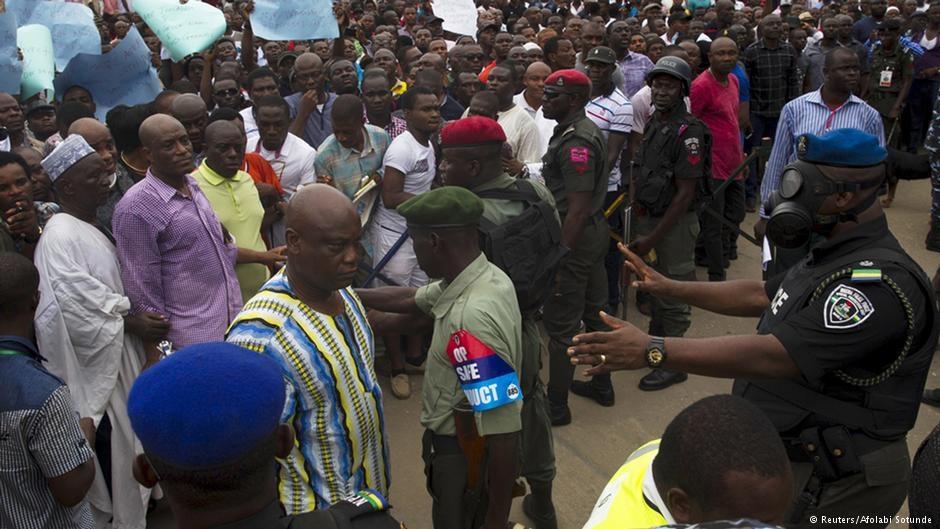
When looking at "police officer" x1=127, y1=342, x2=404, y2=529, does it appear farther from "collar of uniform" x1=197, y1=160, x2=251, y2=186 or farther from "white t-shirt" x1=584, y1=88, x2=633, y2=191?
"white t-shirt" x1=584, y1=88, x2=633, y2=191

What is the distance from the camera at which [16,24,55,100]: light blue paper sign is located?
231 inches

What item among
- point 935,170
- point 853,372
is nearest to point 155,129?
point 853,372

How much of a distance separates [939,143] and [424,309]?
5.75 meters

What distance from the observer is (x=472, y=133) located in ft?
12.3

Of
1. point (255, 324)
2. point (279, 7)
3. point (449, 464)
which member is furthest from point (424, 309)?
point (279, 7)

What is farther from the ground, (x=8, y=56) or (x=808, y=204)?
(x=808, y=204)

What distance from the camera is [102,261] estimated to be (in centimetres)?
353

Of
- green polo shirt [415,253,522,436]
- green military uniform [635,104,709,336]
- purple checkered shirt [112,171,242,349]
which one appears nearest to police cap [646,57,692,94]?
green military uniform [635,104,709,336]

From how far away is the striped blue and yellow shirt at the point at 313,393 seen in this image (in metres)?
2.37

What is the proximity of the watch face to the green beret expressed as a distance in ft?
2.73

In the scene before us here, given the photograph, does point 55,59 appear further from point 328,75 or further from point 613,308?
point 613,308

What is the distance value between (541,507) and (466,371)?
1362mm

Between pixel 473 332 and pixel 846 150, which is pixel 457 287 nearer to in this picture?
pixel 473 332

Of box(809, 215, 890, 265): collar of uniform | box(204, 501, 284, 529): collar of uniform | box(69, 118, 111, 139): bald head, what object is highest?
box(809, 215, 890, 265): collar of uniform
